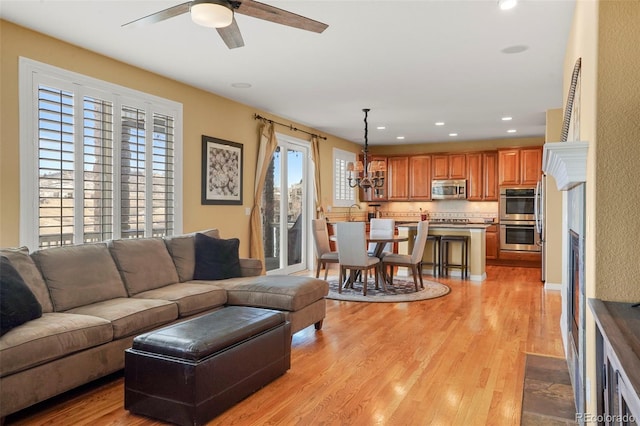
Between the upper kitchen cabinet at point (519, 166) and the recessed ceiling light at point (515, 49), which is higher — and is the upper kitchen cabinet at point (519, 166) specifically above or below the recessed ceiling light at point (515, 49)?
below

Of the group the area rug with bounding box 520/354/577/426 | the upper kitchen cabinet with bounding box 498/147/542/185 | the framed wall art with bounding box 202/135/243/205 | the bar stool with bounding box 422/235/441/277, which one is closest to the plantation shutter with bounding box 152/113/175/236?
the framed wall art with bounding box 202/135/243/205

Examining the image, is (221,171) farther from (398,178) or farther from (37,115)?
(398,178)

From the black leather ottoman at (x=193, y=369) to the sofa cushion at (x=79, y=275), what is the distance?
926 millimetres

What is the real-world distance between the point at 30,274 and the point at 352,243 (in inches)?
143

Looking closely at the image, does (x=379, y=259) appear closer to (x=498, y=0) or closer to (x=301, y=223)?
(x=301, y=223)

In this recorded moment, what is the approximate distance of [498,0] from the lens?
296 cm

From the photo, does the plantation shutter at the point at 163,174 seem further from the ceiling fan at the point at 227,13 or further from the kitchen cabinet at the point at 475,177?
the kitchen cabinet at the point at 475,177

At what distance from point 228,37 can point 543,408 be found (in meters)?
2.92

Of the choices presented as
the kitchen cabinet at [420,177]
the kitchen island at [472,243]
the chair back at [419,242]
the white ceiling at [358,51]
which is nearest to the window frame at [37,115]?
the white ceiling at [358,51]

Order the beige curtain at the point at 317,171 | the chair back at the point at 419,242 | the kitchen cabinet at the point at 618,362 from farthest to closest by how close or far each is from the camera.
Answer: the beige curtain at the point at 317,171 < the chair back at the point at 419,242 < the kitchen cabinet at the point at 618,362

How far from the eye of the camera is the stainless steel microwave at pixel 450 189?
30.1 ft

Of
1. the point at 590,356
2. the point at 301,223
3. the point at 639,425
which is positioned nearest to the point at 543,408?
the point at 590,356

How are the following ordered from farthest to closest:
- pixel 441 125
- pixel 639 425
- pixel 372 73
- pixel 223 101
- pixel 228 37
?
pixel 441 125, pixel 223 101, pixel 372 73, pixel 228 37, pixel 639 425

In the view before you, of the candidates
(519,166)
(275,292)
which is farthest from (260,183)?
(519,166)
